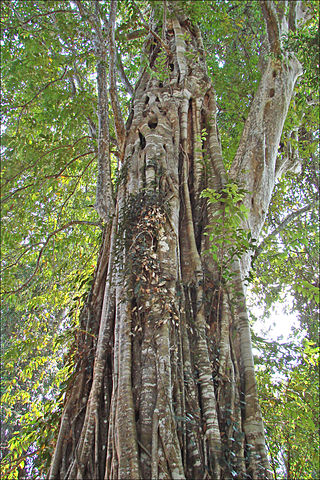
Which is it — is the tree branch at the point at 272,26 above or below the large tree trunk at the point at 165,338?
above

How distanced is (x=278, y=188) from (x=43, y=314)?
4.04 meters

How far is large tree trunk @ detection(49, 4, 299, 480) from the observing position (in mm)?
1925

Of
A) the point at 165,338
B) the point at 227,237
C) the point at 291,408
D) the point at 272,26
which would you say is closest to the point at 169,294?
the point at 165,338

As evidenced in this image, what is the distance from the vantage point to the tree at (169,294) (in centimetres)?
197

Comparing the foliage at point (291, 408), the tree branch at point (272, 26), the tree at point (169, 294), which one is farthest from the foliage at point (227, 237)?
the tree branch at point (272, 26)

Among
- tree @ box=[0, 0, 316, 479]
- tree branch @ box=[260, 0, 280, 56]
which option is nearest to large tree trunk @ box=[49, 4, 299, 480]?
tree @ box=[0, 0, 316, 479]

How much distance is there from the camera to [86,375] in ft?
8.04

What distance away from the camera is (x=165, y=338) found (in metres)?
2.20

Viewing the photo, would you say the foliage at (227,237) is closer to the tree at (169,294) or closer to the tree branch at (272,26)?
the tree at (169,294)

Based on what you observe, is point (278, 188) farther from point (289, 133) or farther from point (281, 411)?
point (281, 411)

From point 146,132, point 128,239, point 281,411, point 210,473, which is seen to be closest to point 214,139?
point 146,132

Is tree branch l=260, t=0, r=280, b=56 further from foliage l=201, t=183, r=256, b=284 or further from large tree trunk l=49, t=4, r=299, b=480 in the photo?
foliage l=201, t=183, r=256, b=284

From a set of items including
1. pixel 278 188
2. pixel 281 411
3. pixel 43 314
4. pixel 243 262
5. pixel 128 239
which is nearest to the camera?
pixel 128 239

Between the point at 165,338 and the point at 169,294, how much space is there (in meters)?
0.32
